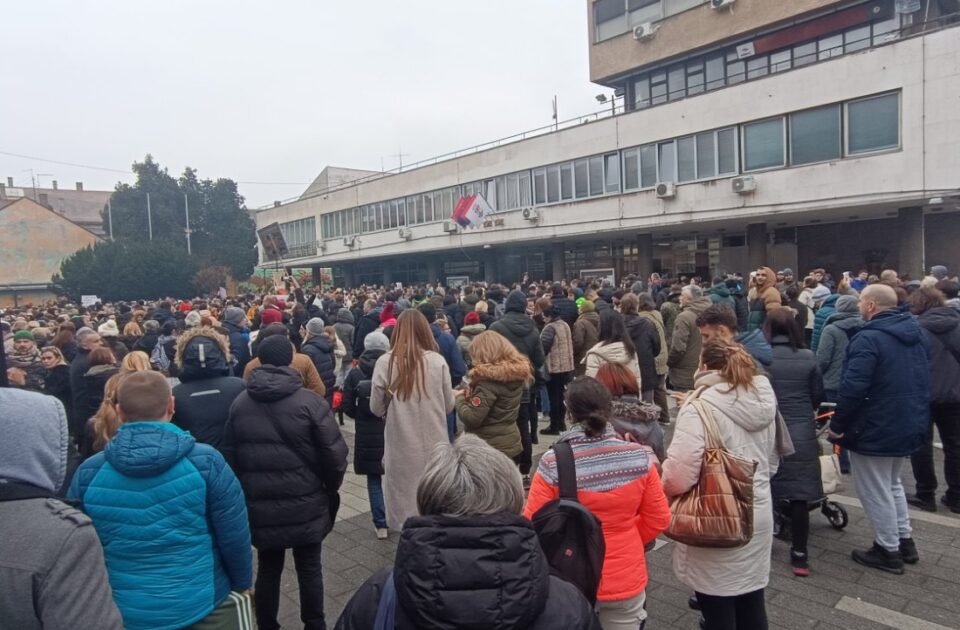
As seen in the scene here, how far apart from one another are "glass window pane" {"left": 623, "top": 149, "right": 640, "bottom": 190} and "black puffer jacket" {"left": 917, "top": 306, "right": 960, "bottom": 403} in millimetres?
19011

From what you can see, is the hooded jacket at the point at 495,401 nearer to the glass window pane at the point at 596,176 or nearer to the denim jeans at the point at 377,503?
the denim jeans at the point at 377,503

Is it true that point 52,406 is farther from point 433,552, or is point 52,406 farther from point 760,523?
point 760,523

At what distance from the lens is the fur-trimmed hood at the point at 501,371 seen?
15.5 feet

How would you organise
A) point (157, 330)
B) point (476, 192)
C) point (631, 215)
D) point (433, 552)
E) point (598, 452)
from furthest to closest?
point (476, 192) < point (631, 215) < point (157, 330) < point (598, 452) < point (433, 552)

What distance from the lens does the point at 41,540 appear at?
161 cm

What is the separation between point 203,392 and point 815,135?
20.2 metres

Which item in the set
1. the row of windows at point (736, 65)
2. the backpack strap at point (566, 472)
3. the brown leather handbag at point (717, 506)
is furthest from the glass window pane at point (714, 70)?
Answer: the backpack strap at point (566, 472)

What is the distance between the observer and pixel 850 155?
18.0 metres

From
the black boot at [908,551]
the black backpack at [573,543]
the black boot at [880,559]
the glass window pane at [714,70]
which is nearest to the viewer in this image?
the black backpack at [573,543]

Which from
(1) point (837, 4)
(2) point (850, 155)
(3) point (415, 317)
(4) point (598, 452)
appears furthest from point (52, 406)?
(1) point (837, 4)

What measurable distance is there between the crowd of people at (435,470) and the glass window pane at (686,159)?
16.9m

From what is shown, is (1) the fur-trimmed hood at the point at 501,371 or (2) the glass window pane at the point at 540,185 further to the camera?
(2) the glass window pane at the point at 540,185

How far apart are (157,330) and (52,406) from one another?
8.59 m

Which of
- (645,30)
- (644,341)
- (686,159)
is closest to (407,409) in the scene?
(644,341)
